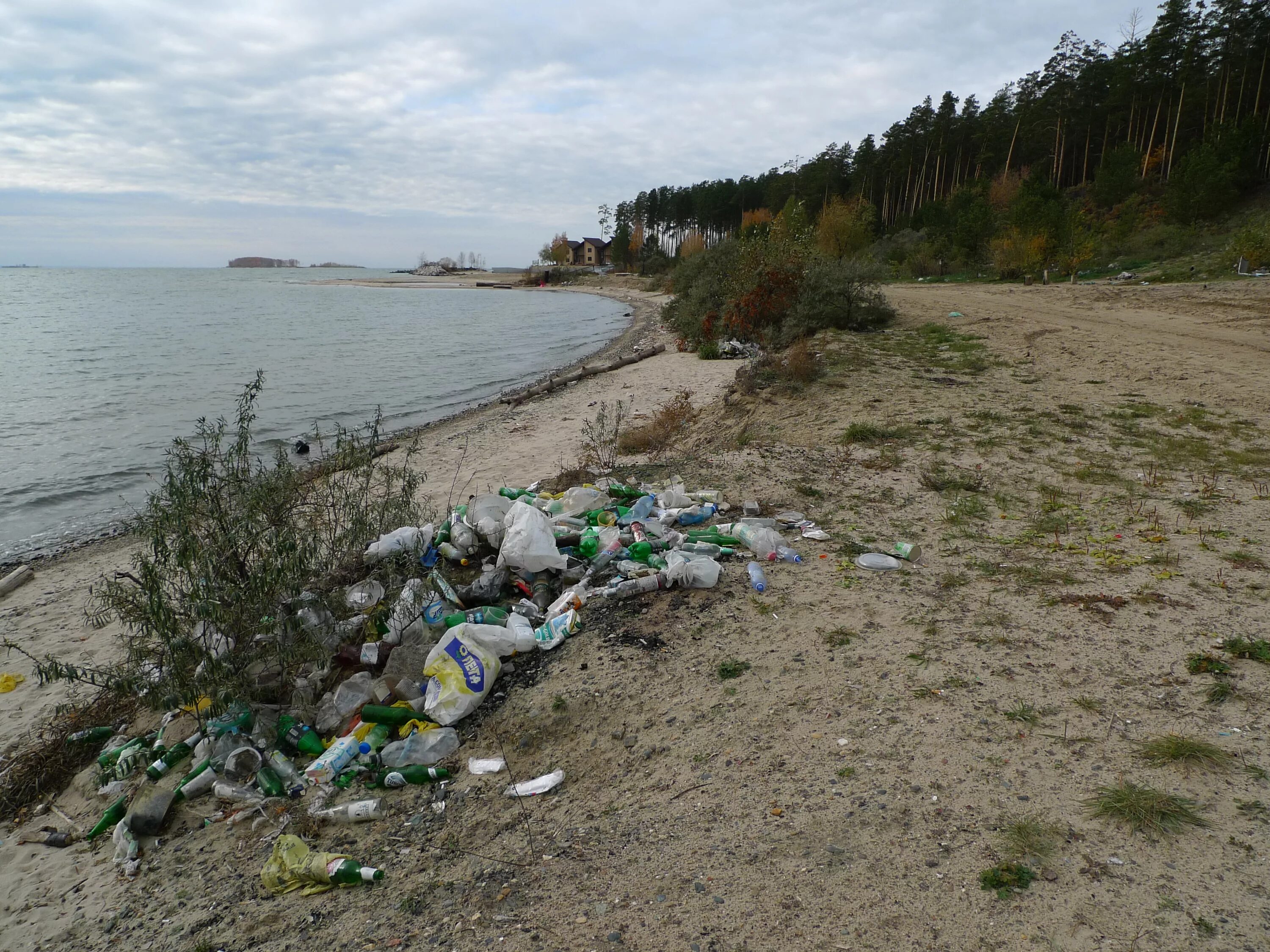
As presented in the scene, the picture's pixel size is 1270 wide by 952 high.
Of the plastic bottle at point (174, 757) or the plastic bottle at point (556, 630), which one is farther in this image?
the plastic bottle at point (556, 630)

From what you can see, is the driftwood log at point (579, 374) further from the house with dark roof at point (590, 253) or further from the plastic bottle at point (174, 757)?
the house with dark roof at point (590, 253)

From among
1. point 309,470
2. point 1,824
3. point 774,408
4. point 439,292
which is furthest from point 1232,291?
point 439,292

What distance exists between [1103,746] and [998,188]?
136ft

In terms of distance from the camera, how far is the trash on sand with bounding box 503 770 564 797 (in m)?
3.03

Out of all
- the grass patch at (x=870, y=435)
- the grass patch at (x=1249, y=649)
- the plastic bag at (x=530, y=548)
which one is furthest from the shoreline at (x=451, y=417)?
the grass patch at (x=1249, y=649)

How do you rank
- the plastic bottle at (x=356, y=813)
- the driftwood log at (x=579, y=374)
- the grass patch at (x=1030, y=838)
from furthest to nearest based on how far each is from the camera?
the driftwood log at (x=579, y=374) < the plastic bottle at (x=356, y=813) < the grass patch at (x=1030, y=838)

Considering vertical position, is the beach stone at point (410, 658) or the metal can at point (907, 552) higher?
the metal can at point (907, 552)

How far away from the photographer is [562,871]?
255 centimetres

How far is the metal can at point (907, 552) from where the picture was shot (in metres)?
4.68

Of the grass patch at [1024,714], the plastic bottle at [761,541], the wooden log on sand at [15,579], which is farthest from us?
the wooden log on sand at [15,579]

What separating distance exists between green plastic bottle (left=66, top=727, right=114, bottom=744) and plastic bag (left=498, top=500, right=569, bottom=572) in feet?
7.92

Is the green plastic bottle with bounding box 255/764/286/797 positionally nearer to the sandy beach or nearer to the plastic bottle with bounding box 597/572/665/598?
the sandy beach

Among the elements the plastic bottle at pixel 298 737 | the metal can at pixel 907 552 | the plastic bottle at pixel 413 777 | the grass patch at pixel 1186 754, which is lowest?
the plastic bottle at pixel 298 737

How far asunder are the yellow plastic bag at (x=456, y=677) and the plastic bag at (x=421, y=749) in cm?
10
